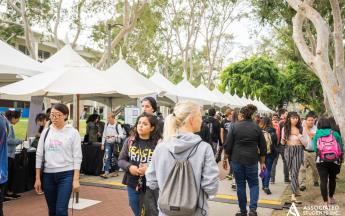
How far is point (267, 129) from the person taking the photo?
855cm

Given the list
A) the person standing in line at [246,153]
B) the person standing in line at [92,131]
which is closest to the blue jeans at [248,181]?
the person standing in line at [246,153]

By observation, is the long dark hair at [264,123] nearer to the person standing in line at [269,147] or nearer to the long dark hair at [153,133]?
the person standing in line at [269,147]

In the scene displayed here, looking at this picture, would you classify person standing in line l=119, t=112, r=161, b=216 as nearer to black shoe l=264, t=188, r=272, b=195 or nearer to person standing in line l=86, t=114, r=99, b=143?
black shoe l=264, t=188, r=272, b=195

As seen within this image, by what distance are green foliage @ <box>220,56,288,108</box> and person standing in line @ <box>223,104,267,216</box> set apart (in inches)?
1238

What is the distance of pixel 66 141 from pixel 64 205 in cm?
71

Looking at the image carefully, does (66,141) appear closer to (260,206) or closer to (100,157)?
(260,206)

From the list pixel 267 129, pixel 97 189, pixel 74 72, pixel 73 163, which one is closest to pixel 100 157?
pixel 97 189

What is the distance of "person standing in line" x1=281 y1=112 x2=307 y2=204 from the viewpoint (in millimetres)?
6832

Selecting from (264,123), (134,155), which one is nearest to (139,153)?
(134,155)

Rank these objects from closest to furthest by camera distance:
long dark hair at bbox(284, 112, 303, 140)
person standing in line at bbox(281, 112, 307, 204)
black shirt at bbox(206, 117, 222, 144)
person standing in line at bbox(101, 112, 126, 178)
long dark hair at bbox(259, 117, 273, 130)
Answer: person standing in line at bbox(281, 112, 307, 204)
long dark hair at bbox(284, 112, 303, 140)
long dark hair at bbox(259, 117, 273, 130)
person standing in line at bbox(101, 112, 126, 178)
black shirt at bbox(206, 117, 222, 144)

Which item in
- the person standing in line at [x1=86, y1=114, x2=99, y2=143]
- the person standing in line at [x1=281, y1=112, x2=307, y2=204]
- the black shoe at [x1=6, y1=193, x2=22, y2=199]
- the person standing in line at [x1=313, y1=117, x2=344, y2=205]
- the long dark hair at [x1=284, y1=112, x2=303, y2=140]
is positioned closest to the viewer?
the person standing in line at [x1=313, y1=117, x2=344, y2=205]

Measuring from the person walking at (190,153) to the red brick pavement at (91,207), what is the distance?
393 cm

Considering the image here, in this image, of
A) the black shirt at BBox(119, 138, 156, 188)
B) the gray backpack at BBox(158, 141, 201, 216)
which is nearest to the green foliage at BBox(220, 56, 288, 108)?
the black shirt at BBox(119, 138, 156, 188)

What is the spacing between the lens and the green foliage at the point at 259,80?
3672cm
